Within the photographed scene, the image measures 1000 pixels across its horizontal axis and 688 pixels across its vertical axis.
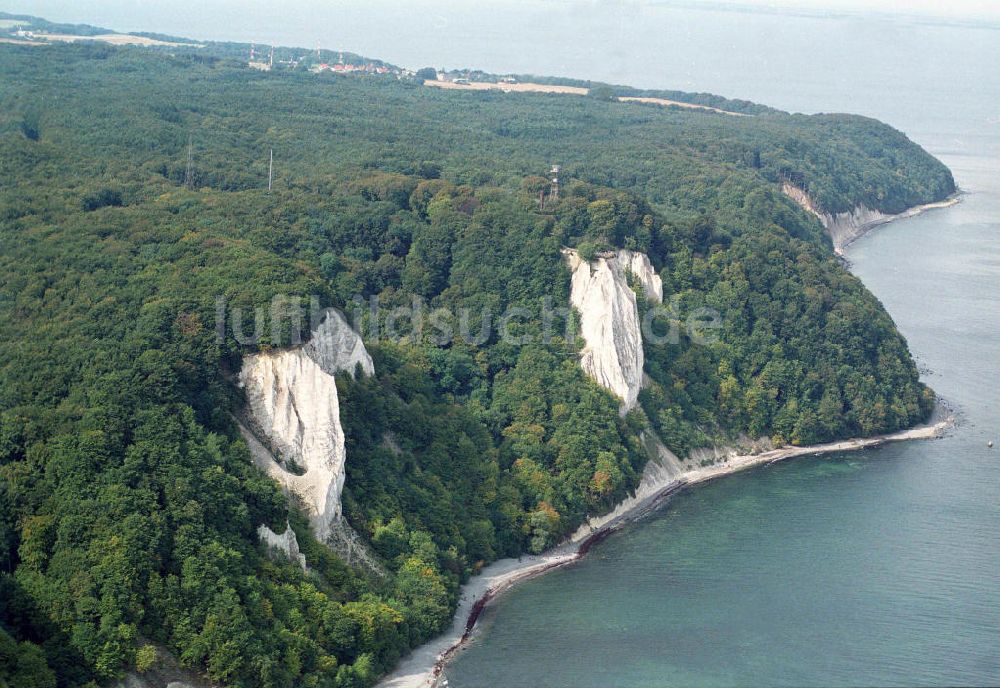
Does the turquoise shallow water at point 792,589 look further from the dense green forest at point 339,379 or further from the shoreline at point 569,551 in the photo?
the dense green forest at point 339,379

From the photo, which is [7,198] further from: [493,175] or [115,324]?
[493,175]

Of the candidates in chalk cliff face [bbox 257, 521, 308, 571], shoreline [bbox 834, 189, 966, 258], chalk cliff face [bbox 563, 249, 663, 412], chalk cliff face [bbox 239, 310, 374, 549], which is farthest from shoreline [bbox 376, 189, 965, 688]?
shoreline [bbox 834, 189, 966, 258]

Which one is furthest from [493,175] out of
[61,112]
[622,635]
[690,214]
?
[622,635]

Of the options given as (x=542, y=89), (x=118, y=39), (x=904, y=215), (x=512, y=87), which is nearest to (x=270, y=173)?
(x=904, y=215)

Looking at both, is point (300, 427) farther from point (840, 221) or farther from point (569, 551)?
point (840, 221)

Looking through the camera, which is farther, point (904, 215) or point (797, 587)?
point (904, 215)
